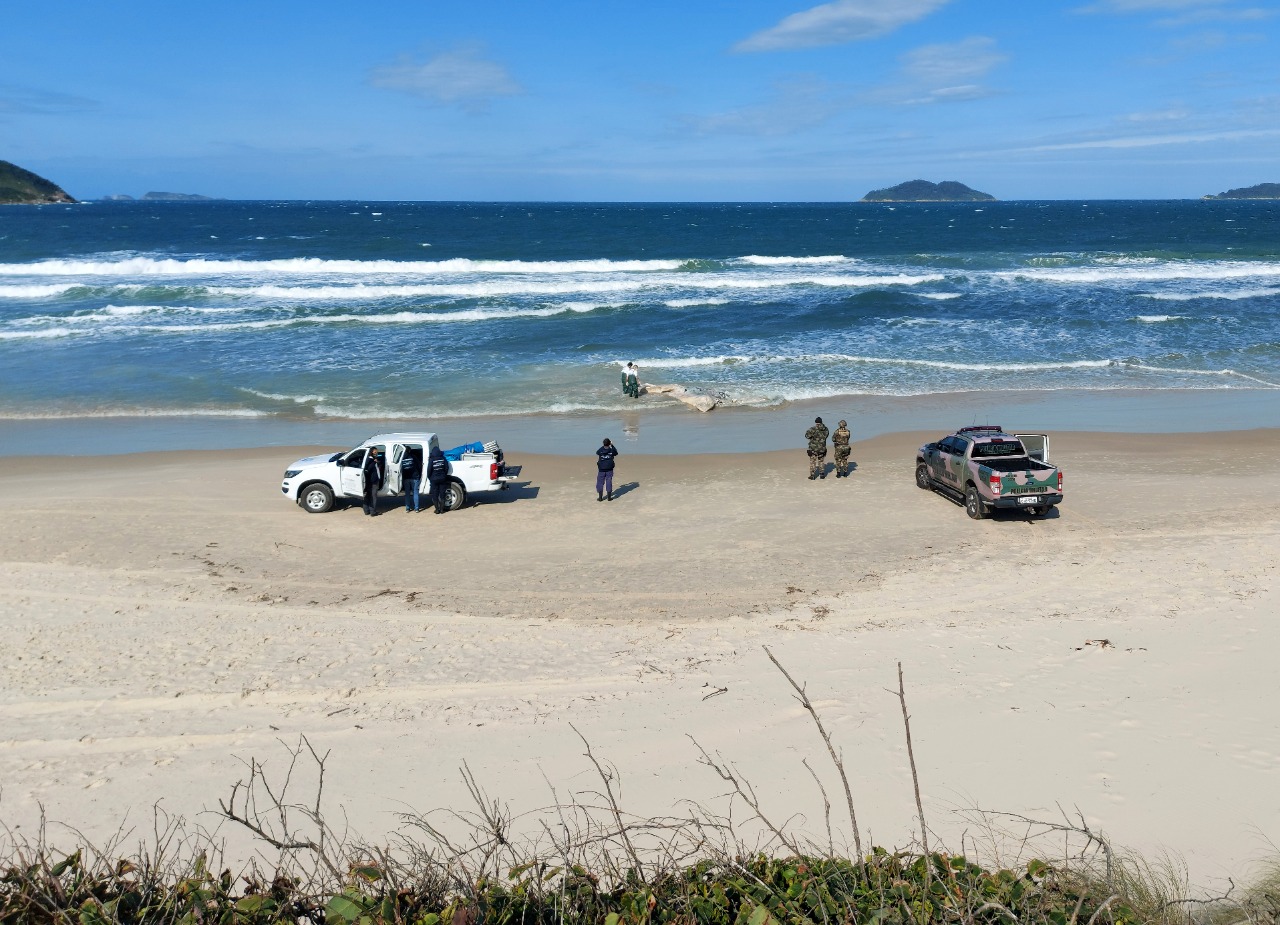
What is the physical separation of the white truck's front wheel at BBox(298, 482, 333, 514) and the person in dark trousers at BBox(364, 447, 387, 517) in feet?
2.49

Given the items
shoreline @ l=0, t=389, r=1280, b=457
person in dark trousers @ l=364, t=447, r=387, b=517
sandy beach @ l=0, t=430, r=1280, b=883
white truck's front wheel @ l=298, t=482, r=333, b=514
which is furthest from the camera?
shoreline @ l=0, t=389, r=1280, b=457

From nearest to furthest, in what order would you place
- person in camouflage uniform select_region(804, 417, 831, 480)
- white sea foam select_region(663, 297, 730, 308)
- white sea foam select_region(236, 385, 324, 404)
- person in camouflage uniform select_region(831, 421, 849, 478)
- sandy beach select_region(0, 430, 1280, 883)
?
sandy beach select_region(0, 430, 1280, 883), person in camouflage uniform select_region(804, 417, 831, 480), person in camouflage uniform select_region(831, 421, 849, 478), white sea foam select_region(236, 385, 324, 404), white sea foam select_region(663, 297, 730, 308)

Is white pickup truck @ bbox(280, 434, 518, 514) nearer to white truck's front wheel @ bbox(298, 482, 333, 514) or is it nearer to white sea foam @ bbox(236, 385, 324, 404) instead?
white truck's front wheel @ bbox(298, 482, 333, 514)

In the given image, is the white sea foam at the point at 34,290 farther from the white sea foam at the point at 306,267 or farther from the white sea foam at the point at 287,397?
the white sea foam at the point at 287,397

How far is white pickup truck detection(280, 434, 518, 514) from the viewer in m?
17.8

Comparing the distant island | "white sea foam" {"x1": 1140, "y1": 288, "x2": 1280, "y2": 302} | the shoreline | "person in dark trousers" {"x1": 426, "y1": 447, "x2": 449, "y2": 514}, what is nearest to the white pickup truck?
"person in dark trousers" {"x1": 426, "y1": 447, "x2": 449, "y2": 514}

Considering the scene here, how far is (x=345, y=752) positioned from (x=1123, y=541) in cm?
1213

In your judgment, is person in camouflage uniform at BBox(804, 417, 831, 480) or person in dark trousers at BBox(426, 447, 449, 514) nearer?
person in dark trousers at BBox(426, 447, 449, 514)

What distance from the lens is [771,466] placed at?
2091 centimetres

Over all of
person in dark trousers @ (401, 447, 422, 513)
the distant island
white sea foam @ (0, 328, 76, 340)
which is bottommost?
person in dark trousers @ (401, 447, 422, 513)

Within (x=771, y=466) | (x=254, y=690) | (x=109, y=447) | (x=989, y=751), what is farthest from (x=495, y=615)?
(x=109, y=447)

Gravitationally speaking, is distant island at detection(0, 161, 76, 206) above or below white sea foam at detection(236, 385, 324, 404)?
above

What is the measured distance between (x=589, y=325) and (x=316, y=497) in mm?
24226

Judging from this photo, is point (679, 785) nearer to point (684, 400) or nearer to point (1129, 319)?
point (684, 400)
